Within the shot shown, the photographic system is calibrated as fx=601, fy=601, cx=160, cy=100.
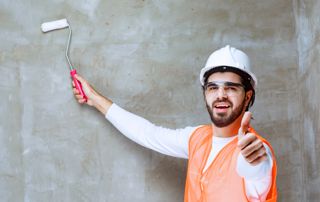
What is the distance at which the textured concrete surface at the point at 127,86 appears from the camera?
3445 millimetres

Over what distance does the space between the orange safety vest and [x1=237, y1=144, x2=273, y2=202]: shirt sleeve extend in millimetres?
39

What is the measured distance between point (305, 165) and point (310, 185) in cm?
14

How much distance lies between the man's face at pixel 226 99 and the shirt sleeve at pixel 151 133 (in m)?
0.30

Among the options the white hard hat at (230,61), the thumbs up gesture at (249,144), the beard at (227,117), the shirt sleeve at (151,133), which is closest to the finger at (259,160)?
the thumbs up gesture at (249,144)

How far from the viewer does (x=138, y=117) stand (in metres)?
3.21

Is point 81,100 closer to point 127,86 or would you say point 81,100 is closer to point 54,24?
point 127,86

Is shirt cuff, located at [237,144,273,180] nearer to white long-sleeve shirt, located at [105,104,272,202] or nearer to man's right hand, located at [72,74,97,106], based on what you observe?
white long-sleeve shirt, located at [105,104,272,202]

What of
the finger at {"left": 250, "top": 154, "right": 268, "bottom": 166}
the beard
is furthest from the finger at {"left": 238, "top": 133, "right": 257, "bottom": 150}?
the beard

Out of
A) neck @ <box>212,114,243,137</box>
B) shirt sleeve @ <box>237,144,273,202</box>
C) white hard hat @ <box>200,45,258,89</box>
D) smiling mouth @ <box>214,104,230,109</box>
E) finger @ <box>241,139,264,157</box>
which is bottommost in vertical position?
shirt sleeve @ <box>237,144,273,202</box>

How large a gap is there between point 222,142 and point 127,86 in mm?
932

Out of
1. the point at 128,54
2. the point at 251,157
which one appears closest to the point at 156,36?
the point at 128,54

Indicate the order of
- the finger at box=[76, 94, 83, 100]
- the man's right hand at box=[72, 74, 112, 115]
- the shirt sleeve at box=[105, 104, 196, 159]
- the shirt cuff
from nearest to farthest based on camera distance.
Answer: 1. the shirt cuff
2. the shirt sleeve at box=[105, 104, 196, 159]
3. the man's right hand at box=[72, 74, 112, 115]
4. the finger at box=[76, 94, 83, 100]

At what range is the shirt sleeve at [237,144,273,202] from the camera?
7.52 feet

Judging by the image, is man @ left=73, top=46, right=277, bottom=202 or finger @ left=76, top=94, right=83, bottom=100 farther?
finger @ left=76, top=94, right=83, bottom=100
